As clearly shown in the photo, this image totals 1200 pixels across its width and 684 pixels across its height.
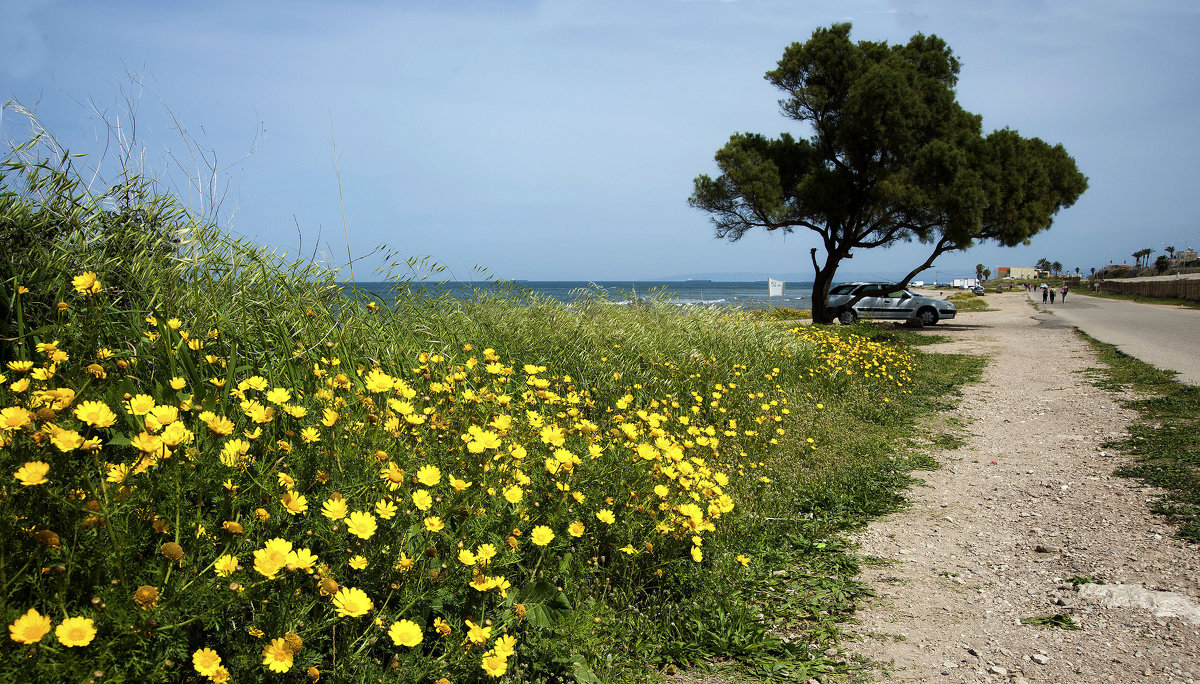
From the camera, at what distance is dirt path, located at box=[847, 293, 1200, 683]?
2.45 metres

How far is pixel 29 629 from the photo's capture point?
1255 millimetres

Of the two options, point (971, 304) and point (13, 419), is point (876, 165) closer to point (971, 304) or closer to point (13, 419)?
point (13, 419)

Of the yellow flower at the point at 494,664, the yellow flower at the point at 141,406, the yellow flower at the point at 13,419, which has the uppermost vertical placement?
the yellow flower at the point at 13,419

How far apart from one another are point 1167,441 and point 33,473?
7.31 meters

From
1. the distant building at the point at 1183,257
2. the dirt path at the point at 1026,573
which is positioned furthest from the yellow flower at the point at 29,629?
the distant building at the point at 1183,257

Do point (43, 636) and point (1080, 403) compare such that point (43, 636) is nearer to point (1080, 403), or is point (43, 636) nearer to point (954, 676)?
point (954, 676)

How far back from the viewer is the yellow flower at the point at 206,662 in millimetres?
1424

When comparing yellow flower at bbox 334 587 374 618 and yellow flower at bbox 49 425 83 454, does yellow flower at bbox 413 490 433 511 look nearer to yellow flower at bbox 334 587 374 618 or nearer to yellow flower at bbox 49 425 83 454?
yellow flower at bbox 334 587 374 618

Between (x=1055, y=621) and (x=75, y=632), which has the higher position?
(x=75, y=632)

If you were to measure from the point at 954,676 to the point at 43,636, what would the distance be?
9.01 feet

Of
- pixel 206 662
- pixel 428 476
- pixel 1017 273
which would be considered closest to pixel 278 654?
pixel 206 662

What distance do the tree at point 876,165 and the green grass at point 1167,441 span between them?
10248mm

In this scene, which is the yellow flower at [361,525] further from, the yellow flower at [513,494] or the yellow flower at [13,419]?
the yellow flower at [13,419]

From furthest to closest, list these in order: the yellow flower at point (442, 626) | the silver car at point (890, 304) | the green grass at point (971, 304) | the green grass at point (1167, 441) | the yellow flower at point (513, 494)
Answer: the green grass at point (971, 304) → the silver car at point (890, 304) → the green grass at point (1167, 441) → the yellow flower at point (513, 494) → the yellow flower at point (442, 626)
